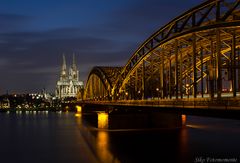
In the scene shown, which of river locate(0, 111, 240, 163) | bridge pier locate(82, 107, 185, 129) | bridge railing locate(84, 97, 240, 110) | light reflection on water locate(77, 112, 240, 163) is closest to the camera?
bridge railing locate(84, 97, 240, 110)

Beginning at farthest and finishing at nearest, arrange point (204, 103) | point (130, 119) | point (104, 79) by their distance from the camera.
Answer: point (104, 79) < point (130, 119) < point (204, 103)

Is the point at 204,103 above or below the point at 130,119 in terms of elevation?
above

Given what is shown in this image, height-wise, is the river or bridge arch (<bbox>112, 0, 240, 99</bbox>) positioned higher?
bridge arch (<bbox>112, 0, 240, 99</bbox>)

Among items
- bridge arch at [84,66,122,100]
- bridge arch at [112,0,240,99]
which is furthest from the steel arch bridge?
bridge arch at [84,66,122,100]

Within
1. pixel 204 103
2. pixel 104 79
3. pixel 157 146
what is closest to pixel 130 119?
pixel 157 146

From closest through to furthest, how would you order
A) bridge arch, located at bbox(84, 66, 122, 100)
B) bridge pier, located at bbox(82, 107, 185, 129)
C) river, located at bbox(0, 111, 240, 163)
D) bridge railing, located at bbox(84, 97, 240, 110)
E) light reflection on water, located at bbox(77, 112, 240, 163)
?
bridge railing, located at bbox(84, 97, 240, 110)
river, located at bbox(0, 111, 240, 163)
light reflection on water, located at bbox(77, 112, 240, 163)
bridge pier, located at bbox(82, 107, 185, 129)
bridge arch, located at bbox(84, 66, 122, 100)

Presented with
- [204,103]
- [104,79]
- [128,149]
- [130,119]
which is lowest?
[128,149]

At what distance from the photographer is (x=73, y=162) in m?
49.4

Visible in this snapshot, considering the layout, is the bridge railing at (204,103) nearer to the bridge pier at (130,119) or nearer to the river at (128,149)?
the river at (128,149)

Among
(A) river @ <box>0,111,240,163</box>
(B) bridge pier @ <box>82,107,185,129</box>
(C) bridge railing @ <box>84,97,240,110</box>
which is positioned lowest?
(A) river @ <box>0,111,240,163</box>

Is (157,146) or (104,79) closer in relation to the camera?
(157,146)

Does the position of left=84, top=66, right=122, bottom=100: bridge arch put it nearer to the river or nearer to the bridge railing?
the river

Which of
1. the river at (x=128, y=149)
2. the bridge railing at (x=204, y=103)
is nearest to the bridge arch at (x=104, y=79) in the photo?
the river at (x=128, y=149)

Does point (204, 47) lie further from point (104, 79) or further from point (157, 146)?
point (104, 79)
